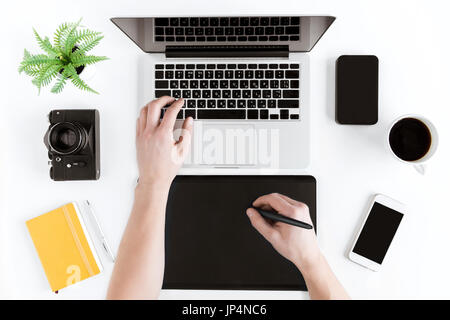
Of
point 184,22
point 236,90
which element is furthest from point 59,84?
point 236,90

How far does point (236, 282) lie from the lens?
3.01 ft

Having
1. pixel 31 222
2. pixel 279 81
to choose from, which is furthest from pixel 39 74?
pixel 279 81

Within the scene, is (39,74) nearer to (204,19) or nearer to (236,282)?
(204,19)

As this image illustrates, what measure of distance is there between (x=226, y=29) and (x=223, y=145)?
0.31 m

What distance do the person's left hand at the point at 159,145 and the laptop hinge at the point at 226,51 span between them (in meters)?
0.16

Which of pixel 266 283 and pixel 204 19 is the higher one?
pixel 204 19

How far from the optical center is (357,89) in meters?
0.90

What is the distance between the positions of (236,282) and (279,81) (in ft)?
1.87

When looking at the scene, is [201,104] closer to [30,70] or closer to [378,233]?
[30,70]

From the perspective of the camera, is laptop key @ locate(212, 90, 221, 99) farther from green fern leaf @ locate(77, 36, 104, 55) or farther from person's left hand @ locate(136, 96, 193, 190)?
green fern leaf @ locate(77, 36, 104, 55)

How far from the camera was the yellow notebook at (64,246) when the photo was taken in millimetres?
920

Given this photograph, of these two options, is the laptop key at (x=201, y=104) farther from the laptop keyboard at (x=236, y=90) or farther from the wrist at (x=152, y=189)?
the wrist at (x=152, y=189)

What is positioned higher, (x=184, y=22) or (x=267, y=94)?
(x=184, y=22)
